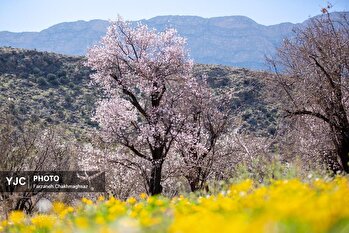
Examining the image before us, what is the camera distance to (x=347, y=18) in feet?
52.9

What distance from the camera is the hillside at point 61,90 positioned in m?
46.0

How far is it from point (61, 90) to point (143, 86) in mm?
38883

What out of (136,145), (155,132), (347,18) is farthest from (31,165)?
(347,18)

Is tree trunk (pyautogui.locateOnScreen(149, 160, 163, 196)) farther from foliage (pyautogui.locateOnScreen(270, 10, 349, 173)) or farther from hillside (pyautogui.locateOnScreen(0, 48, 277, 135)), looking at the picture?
hillside (pyautogui.locateOnScreen(0, 48, 277, 135))

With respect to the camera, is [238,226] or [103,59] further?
[103,59]

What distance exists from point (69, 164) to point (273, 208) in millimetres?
28019

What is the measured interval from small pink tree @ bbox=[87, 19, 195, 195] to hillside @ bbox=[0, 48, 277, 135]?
2314cm

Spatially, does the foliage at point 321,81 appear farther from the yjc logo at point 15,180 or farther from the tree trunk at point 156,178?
the yjc logo at point 15,180

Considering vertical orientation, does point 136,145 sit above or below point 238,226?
below

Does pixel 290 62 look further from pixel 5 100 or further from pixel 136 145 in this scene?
pixel 5 100

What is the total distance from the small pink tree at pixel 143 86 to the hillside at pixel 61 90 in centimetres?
2314

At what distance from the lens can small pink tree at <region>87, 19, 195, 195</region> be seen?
666 inches

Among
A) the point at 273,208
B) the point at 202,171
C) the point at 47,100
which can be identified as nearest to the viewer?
the point at 273,208

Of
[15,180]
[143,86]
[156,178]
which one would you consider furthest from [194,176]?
[15,180]
